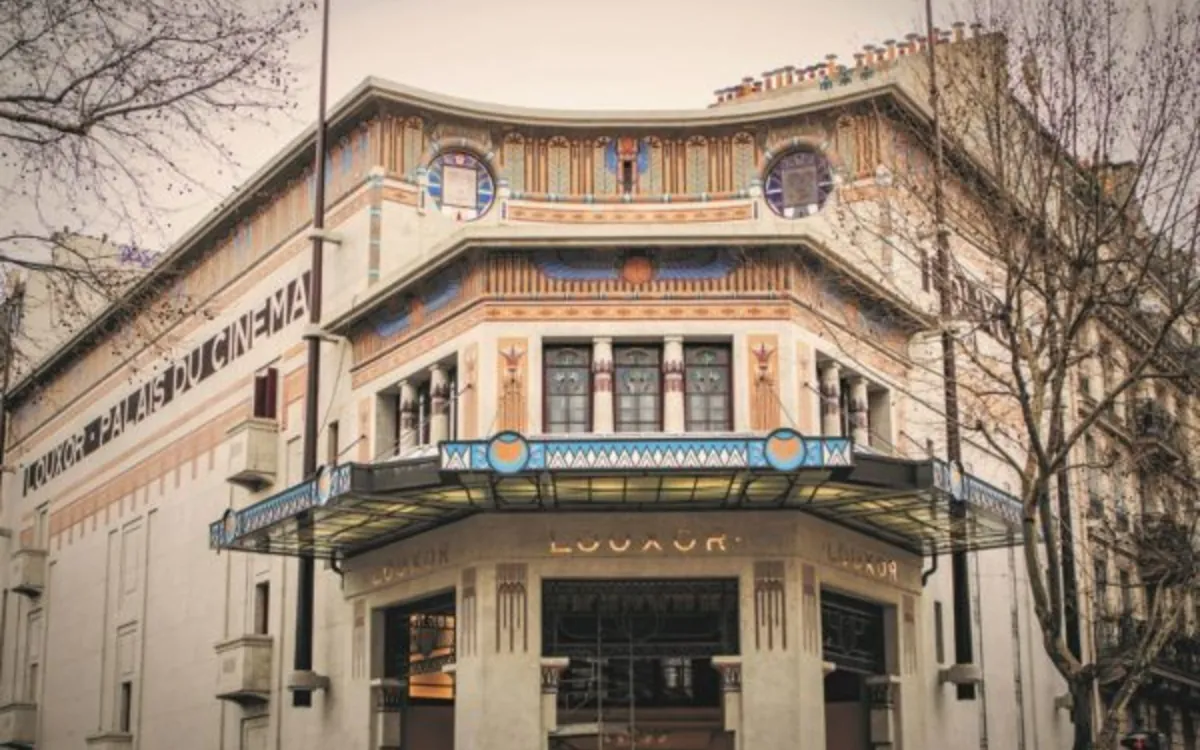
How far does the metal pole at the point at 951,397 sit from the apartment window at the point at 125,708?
74.8ft

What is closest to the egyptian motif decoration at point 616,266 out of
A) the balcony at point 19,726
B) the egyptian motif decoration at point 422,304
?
the egyptian motif decoration at point 422,304

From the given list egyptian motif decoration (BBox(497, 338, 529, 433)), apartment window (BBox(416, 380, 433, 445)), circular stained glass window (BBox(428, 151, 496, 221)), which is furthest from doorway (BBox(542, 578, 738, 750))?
circular stained glass window (BBox(428, 151, 496, 221))

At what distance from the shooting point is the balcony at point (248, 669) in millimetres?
39656

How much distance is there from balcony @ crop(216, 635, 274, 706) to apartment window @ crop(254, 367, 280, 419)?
5.09 m

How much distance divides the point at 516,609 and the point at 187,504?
16.0 metres

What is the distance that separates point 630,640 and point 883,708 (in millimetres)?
5505

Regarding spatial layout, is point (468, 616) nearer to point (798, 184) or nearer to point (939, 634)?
point (939, 634)

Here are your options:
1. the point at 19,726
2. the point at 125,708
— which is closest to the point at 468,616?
the point at 125,708

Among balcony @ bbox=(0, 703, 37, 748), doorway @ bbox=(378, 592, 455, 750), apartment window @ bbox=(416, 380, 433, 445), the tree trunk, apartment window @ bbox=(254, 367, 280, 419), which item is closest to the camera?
the tree trunk

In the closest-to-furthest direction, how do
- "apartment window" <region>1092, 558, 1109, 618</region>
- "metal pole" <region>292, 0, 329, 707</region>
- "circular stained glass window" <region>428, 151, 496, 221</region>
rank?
1. "metal pole" <region>292, 0, 329, 707</region>
2. "circular stained glass window" <region>428, 151, 496, 221</region>
3. "apartment window" <region>1092, 558, 1109, 618</region>

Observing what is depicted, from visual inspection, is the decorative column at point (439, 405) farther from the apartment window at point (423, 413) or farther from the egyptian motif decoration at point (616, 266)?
the egyptian motif decoration at point (616, 266)

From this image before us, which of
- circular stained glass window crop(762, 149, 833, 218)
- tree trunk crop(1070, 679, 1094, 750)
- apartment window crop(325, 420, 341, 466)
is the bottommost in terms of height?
tree trunk crop(1070, 679, 1094, 750)

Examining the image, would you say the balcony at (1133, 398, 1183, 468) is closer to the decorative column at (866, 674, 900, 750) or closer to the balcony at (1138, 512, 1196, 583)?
the balcony at (1138, 512, 1196, 583)

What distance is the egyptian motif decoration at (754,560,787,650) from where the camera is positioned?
106 ft
